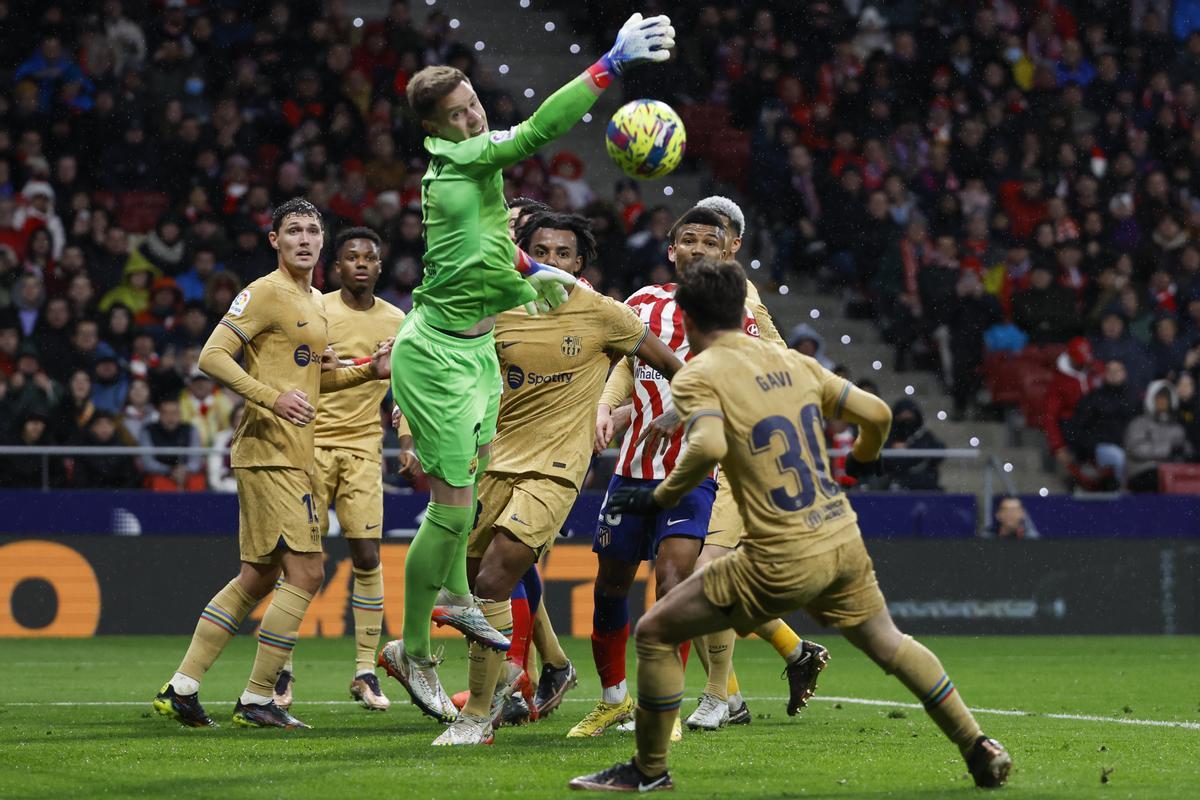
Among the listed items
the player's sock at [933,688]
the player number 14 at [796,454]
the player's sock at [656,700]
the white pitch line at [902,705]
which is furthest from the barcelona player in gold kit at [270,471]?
the player's sock at [933,688]

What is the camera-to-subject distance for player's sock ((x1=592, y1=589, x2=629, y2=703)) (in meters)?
8.82

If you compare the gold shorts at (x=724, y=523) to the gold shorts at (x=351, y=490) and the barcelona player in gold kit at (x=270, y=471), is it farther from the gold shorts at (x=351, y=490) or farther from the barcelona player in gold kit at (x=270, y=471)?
the gold shorts at (x=351, y=490)

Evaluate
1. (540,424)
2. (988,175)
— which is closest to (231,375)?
(540,424)

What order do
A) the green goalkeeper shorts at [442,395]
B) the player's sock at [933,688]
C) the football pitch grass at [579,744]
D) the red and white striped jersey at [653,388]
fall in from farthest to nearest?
the red and white striped jersey at [653,388], the green goalkeeper shorts at [442,395], the football pitch grass at [579,744], the player's sock at [933,688]

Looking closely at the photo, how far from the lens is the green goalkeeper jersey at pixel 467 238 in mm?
7570

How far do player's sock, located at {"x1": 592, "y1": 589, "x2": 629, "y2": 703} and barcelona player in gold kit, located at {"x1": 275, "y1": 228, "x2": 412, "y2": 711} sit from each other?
2174 millimetres

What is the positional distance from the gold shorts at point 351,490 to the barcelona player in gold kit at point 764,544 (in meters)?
4.50

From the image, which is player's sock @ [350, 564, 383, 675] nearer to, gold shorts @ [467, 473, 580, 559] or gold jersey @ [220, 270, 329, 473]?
gold jersey @ [220, 270, 329, 473]

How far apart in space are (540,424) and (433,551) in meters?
1.24

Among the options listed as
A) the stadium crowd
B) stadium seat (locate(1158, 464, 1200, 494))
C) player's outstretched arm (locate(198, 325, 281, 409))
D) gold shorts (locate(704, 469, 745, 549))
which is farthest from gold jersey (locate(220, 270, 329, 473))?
stadium seat (locate(1158, 464, 1200, 494))

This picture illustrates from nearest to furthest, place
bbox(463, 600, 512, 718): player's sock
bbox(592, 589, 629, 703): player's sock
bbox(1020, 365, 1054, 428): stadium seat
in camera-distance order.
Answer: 1. bbox(463, 600, 512, 718): player's sock
2. bbox(592, 589, 629, 703): player's sock
3. bbox(1020, 365, 1054, 428): stadium seat

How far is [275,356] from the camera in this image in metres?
9.49

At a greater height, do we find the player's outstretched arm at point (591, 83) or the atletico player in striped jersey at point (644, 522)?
the player's outstretched arm at point (591, 83)

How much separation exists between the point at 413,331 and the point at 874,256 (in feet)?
49.3
